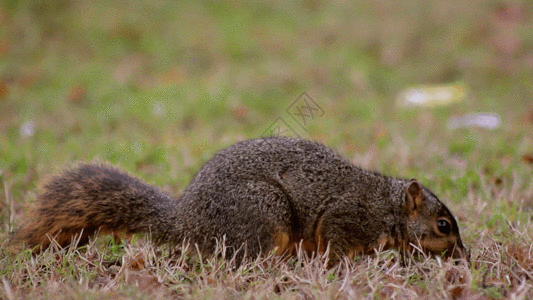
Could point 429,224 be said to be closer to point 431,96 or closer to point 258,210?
point 258,210

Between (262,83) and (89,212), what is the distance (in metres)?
5.34

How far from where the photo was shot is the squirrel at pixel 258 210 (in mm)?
3342

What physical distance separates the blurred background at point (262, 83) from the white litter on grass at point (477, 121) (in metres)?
0.03

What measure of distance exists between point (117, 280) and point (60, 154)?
3074 mm

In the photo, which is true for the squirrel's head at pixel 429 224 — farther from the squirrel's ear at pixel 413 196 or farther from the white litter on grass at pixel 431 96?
the white litter on grass at pixel 431 96

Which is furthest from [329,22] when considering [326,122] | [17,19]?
[17,19]

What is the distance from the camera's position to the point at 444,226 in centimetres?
350

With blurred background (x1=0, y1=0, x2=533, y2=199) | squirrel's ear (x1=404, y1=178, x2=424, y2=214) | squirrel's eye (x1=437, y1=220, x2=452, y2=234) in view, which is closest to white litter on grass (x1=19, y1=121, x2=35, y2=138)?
blurred background (x1=0, y1=0, x2=533, y2=199)

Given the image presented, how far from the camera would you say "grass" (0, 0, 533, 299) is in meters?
3.12

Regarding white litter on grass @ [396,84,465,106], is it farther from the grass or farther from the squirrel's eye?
the squirrel's eye

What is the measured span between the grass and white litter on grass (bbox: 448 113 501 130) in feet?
0.54

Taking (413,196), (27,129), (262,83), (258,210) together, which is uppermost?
(262,83)

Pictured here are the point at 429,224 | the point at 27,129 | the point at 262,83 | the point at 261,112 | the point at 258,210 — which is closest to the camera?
the point at 258,210

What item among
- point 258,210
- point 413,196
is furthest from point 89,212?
point 413,196
